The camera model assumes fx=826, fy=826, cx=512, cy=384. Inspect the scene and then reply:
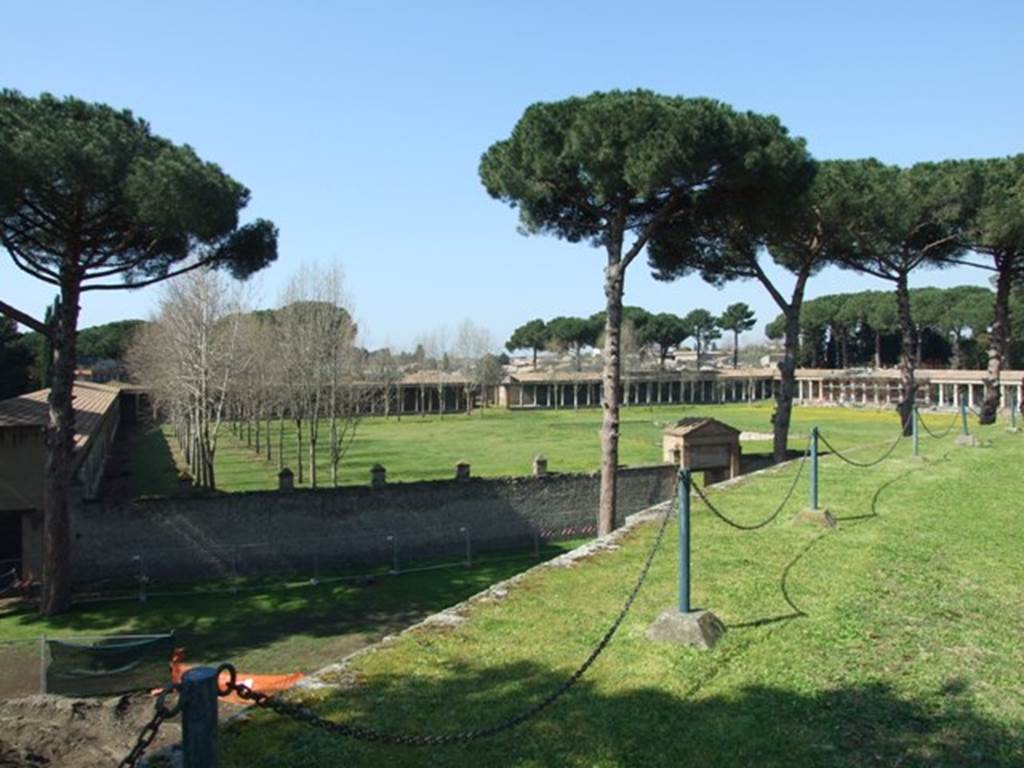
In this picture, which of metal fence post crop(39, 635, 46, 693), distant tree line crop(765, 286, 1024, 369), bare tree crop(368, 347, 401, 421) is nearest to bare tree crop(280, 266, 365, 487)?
metal fence post crop(39, 635, 46, 693)

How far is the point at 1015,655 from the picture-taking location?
244 inches

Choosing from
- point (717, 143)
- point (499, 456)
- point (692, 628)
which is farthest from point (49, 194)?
point (499, 456)

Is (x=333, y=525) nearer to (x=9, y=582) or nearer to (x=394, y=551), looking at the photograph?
(x=394, y=551)

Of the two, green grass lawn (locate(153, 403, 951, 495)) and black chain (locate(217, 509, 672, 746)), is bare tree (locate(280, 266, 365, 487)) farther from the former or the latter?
black chain (locate(217, 509, 672, 746))

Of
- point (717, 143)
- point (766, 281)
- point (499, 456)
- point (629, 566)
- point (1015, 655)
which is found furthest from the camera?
point (499, 456)

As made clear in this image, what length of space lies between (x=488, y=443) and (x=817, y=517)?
120 ft

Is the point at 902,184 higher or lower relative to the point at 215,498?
higher

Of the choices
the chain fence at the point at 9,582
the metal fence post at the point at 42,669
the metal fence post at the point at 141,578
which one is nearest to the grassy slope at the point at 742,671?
the metal fence post at the point at 42,669

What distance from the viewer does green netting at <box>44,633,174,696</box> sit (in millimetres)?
11219

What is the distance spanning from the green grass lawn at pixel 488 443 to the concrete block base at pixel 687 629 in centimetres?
2448

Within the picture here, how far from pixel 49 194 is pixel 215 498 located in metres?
7.84

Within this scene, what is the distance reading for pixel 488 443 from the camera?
46.7 m

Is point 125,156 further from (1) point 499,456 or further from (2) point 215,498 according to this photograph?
(1) point 499,456

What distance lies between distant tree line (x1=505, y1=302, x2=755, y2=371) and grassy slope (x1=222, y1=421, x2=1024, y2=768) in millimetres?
83027
